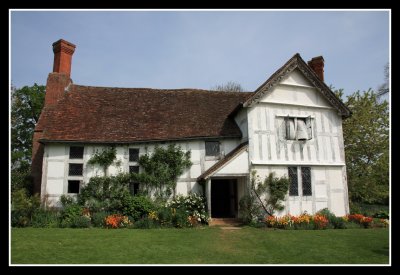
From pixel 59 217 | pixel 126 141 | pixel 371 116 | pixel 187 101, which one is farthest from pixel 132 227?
pixel 371 116

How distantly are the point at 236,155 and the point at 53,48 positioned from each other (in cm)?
1467

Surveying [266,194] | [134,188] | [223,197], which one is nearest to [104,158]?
[134,188]

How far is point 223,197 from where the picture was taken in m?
18.6

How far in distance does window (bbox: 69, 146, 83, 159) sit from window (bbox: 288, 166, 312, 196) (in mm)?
11259

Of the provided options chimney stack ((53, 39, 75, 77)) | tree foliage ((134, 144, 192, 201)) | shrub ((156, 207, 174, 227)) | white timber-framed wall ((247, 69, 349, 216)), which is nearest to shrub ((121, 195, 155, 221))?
shrub ((156, 207, 174, 227))

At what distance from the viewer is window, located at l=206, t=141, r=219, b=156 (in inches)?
697

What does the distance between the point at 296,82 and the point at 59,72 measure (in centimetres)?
1469

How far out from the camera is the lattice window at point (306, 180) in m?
17.0

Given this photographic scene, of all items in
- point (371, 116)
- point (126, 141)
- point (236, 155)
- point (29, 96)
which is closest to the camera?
point (236, 155)

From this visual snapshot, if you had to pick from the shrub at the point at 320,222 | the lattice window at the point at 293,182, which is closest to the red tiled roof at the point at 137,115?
the lattice window at the point at 293,182

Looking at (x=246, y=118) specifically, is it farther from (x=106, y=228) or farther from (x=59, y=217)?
(x=59, y=217)

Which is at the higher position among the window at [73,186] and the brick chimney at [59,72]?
the brick chimney at [59,72]

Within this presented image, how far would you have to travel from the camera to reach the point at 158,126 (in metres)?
18.4

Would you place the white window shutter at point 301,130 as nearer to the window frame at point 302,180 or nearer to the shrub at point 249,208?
the window frame at point 302,180
